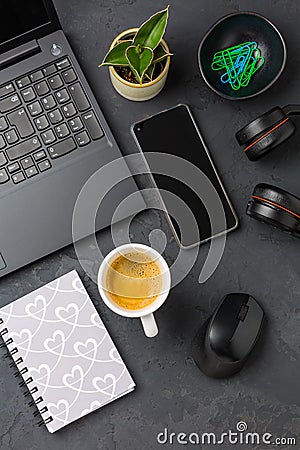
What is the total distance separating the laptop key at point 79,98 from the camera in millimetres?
1025

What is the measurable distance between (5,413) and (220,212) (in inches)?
15.0

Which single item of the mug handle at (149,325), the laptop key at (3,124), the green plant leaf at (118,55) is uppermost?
the green plant leaf at (118,55)

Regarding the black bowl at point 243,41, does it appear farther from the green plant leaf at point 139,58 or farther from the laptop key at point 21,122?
the laptop key at point 21,122

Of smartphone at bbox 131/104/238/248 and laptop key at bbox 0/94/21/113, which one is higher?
laptop key at bbox 0/94/21/113

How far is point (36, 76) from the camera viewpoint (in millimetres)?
1027

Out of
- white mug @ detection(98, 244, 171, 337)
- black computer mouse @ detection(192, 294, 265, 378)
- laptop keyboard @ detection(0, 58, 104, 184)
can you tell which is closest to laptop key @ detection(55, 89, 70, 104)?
laptop keyboard @ detection(0, 58, 104, 184)

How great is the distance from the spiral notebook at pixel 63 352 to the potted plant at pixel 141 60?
0.84ft

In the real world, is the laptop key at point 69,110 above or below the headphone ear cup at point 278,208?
above

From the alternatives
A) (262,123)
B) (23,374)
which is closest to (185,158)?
(262,123)

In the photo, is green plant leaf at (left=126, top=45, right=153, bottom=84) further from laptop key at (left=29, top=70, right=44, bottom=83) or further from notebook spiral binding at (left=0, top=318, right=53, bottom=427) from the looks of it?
notebook spiral binding at (left=0, top=318, right=53, bottom=427)

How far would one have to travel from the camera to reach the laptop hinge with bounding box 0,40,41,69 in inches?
40.2

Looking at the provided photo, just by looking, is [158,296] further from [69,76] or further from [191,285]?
[69,76]

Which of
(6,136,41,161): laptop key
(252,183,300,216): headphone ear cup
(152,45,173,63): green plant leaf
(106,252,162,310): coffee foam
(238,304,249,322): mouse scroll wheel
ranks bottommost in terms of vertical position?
(238,304,249,322): mouse scroll wheel

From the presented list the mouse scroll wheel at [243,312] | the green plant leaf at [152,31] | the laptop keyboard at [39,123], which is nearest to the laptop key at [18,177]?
the laptop keyboard at [39,123]
